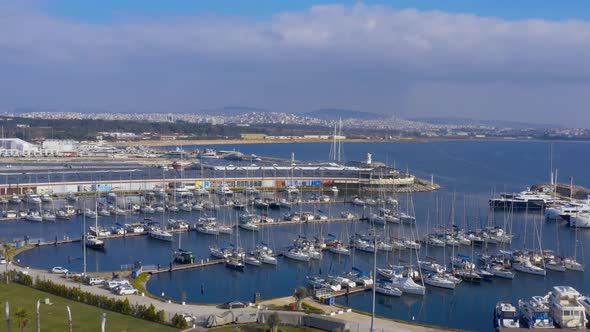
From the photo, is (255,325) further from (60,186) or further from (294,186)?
(294,186)

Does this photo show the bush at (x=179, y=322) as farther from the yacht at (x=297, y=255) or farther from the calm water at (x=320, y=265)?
the yacht at (x=297, y=255)

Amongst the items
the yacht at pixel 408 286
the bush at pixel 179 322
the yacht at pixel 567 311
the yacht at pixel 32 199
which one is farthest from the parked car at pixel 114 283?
the yacht at pixel 32 199

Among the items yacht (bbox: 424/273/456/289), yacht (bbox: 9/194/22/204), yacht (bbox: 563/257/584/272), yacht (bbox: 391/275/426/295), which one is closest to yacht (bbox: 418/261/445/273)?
yacht (bbox: 424/273/456/289)

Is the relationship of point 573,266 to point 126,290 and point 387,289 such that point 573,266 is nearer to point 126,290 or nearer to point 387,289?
point 387,289

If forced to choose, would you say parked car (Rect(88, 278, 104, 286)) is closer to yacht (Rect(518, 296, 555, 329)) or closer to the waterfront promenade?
the waterfront promenade

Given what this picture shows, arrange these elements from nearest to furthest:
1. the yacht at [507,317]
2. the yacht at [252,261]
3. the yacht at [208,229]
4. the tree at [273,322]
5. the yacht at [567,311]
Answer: the tree at [273,322] < the yacht at [567,311] < the yacht at [507,317] < the yacht at [252,261] < the yacht at [208,229]

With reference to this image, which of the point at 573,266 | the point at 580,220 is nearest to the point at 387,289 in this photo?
the point at 573,266
